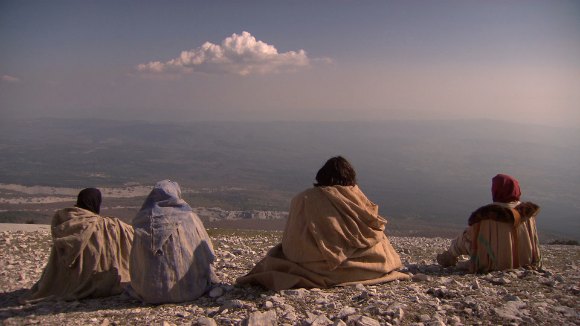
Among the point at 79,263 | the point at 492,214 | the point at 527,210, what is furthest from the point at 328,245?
the point at 79,263

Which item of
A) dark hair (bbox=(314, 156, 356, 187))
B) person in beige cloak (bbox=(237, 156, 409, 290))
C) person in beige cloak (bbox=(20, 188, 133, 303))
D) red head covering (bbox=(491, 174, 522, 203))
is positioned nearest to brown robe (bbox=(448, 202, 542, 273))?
red head covering (bbox=(491, 174, 522, 203))

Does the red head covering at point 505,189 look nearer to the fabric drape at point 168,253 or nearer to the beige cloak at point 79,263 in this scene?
A: the fabric drape at point 168,253

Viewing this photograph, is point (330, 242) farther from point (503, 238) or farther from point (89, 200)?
point (89, 200)

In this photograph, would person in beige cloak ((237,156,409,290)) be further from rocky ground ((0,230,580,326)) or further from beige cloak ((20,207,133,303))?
beige cloak ((20,207,133,303))

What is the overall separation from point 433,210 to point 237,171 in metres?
74.0

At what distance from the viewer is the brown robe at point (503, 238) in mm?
7074

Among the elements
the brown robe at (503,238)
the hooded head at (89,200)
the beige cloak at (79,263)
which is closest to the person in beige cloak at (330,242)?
the brown robe at (503,238)

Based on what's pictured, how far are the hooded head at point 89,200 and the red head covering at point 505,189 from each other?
20.2 ft

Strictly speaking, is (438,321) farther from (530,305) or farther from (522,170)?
(522,170)

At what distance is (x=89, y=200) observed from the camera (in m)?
6.98

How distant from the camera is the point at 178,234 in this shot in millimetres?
6047

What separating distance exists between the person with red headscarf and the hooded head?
5.80 metres

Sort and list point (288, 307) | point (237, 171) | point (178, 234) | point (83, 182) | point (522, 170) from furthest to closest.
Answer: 1. point (522, 170)
2. point (237, 171)
3. point (83, 182)
4. point (178, 234)
5. point (288, 307)

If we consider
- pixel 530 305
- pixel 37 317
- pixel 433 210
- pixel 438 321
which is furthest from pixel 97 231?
pixel 433 210
